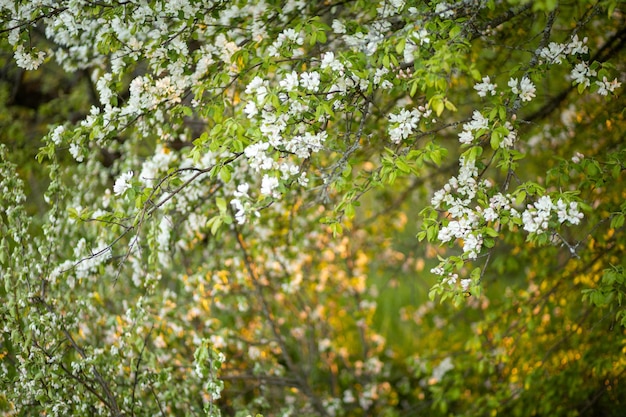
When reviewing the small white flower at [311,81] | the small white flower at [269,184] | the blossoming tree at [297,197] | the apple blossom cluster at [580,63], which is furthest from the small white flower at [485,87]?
the small white flower at [269,184]

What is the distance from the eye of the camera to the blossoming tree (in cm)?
210

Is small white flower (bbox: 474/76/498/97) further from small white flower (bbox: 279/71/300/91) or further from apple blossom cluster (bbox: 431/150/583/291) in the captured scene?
small white flower (bbox: 279/71/300/91)

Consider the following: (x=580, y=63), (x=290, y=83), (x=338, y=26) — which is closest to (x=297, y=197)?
(x=338, y=26)

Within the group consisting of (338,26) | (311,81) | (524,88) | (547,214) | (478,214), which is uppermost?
(338,26)

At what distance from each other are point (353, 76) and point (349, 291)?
289cm

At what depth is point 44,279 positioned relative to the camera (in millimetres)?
2652

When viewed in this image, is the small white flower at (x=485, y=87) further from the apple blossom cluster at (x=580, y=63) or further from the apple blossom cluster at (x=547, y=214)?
the apple blossom cluster at (x=547, y=214)

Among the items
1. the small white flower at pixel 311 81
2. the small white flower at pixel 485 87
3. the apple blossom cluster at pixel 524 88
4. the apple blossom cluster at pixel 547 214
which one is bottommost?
the apple blossom cluster at pixel 547 214

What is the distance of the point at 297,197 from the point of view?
336 cm

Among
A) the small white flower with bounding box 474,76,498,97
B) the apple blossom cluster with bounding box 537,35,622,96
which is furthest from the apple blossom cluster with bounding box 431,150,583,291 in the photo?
the apple blossom cluster with bounding box 537,35,622,96

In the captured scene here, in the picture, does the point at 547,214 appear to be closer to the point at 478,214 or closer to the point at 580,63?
the point at 478,214

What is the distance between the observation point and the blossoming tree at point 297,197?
82.6 inches

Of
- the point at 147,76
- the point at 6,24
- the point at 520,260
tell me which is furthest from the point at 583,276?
the point at 6,24

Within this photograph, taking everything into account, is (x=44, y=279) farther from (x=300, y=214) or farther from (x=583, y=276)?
(x=583, y=276)
